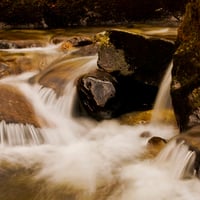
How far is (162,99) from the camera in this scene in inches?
282

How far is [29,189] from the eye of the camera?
5066 mm

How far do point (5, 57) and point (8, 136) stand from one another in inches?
120

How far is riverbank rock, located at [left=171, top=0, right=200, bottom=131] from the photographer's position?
575 cm

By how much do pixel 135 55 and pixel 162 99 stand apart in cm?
101

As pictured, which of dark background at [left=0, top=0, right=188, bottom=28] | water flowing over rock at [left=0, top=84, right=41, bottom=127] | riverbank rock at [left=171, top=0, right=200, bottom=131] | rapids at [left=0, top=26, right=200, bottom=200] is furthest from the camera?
dark background at [left=0, top=0, right=188, bottom=28]

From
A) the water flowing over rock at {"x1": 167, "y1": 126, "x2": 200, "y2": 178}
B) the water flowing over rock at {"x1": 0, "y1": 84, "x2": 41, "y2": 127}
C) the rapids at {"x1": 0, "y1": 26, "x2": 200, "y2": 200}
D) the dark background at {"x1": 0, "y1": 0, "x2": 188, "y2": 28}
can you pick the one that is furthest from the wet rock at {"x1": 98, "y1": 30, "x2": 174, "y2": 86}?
the dark background at {"x1": 0, "y1": 0, "x2": 188, "y2": 28}

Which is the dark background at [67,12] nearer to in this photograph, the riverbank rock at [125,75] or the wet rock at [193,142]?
the riverbank rock at [125,75]

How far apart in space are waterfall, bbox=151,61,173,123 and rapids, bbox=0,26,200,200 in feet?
0.70

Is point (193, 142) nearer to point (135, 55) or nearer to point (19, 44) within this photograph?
point (135, 55)

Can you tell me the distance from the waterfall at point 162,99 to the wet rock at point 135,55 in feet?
0.51

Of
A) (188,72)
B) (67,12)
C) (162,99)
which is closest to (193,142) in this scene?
(188,72)

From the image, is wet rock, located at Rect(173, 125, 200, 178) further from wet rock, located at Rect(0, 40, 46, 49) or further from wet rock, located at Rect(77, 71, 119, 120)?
wet rock, located at Rect(0, 40, 46, 49)

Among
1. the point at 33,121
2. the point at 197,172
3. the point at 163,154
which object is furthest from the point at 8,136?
the point at 197,172

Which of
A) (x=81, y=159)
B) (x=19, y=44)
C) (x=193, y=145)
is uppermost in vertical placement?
(x=19, y=44)
